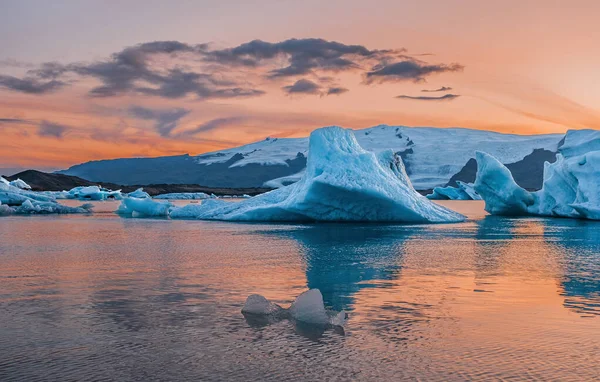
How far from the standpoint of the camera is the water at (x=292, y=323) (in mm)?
4883

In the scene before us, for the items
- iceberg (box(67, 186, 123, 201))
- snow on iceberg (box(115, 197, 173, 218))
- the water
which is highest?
iceberg (box(67, 186, 123, 201))

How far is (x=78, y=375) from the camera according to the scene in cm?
463

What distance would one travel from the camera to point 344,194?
69.6 ft

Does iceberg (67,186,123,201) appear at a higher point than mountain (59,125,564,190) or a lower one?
lower

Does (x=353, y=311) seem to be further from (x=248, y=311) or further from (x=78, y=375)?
(x=78, y=375)

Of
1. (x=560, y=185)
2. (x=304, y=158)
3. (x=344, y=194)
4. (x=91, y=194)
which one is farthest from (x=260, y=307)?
(x=304, y=158)

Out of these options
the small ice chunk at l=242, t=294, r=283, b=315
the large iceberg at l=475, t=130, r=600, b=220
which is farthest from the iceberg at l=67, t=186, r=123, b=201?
the small ice chunk at l=242, t=294, r=283, b=315

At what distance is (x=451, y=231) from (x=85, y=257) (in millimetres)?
11004

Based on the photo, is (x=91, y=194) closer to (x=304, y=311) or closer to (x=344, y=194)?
(x=344, y=194)

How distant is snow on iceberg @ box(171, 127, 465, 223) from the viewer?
67.2 feet

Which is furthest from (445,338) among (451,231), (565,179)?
(565,179)

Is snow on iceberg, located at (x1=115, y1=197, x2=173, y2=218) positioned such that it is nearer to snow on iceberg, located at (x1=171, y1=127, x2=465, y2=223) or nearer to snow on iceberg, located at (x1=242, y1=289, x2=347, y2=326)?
snow on iceberg, located at (x1=171, y1=127, x2=465, y2=223)

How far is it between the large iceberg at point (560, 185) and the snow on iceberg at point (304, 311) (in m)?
20.8

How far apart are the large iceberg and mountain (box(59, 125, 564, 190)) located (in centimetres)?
7456
